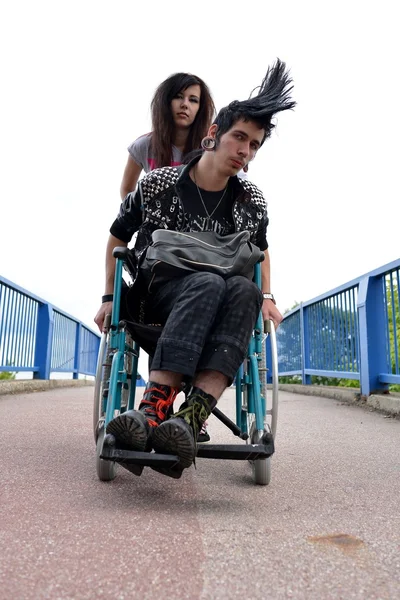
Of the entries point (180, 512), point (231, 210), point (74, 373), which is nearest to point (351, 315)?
point (231, 210)

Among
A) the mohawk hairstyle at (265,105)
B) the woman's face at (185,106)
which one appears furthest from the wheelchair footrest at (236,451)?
the woman's face at (185,106)

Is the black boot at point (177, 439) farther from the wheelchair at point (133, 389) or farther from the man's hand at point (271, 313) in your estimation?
the man's hand at point (271, 313)

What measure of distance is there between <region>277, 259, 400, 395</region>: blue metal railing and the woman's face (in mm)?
2132

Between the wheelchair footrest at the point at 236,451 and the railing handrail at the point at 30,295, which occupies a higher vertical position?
the railing handrail at the point at 30,295

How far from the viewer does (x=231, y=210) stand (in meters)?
2.09

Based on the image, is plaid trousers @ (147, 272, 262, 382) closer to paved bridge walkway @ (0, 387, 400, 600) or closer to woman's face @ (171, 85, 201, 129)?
paved bridge walkway @ (0, 387, 400, 600)

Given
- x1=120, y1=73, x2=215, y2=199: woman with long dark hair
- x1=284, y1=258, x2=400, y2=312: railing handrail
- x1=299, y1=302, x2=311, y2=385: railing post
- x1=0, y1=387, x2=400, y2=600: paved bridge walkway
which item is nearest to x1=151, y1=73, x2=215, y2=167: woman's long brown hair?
x1=120, y1=73, x2=215, y2=199: woman with long dark hair

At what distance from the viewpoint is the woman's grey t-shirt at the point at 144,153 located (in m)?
2.64

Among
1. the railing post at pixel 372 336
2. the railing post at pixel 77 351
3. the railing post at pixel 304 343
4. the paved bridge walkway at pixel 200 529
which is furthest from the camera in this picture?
the railing post at pixel 77 351

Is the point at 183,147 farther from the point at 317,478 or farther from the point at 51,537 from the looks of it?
the point at 51,537

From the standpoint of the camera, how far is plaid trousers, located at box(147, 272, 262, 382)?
162cm

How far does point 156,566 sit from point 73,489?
2.17 ft

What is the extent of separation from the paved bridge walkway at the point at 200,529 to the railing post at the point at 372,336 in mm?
2236

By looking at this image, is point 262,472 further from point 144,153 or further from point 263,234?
point 144,153
